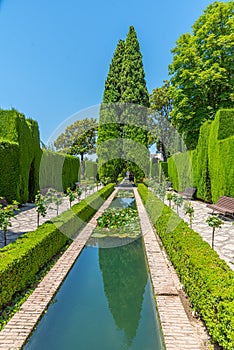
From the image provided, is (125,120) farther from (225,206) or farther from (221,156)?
(225,206)

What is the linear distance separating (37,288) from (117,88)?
27.0 m

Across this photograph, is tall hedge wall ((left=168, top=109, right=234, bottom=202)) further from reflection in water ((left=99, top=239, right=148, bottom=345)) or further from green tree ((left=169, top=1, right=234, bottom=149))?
reflection in water ((left=99, top=239, right=148, bottom=345))

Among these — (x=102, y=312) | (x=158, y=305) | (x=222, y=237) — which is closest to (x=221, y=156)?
(x=222, y=237)

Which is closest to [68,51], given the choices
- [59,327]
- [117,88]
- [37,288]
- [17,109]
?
[17,109]

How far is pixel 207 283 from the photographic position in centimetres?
301

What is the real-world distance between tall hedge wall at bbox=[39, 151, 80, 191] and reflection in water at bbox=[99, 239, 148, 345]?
10.9 m

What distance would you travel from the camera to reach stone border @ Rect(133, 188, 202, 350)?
2.82m

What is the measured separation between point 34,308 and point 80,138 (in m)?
39.6

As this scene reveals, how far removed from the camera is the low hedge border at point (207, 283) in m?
2.47

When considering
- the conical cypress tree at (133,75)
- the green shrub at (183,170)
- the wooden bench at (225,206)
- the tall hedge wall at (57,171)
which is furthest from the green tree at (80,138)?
the wooden bench at (225,206)

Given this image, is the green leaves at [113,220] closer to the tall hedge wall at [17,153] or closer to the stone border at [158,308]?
the stone border at [158,308]

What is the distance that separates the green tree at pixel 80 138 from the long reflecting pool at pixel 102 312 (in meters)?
34.2

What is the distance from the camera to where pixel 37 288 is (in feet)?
13.8

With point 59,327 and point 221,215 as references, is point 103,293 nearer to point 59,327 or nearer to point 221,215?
point 59,327
